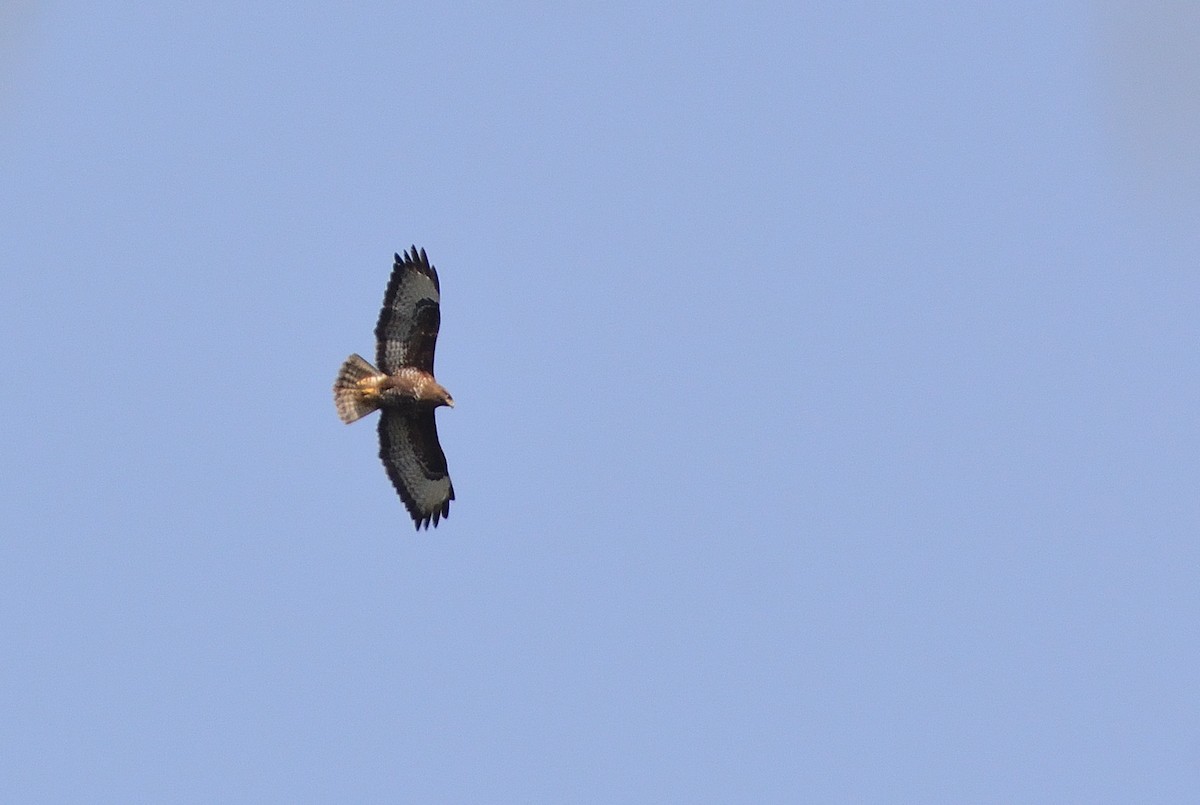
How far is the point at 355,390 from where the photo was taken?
23219 millimetres

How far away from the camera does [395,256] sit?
23.1 m

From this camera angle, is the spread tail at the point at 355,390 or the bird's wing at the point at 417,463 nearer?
the spread tail at the point at 355,390

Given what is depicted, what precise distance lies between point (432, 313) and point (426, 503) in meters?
2.76

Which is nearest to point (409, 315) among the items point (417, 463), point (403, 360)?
point (403, 360)

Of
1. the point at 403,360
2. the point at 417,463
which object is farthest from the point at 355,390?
the point at 417,463

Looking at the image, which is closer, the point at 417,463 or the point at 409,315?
the point at 409,315

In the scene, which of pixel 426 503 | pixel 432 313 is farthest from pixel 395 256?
pixel 426 503

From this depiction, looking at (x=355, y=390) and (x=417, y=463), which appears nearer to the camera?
(x=355, y=390)

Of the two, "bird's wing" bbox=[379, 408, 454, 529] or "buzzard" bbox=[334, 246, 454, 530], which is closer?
"buzzard" bbox=[334, 246, 454, 530]

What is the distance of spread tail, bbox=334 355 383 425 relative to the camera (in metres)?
23.1

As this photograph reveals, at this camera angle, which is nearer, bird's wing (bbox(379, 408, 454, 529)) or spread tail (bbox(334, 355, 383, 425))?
spread tail (bbox(334, 355, 383, 425))

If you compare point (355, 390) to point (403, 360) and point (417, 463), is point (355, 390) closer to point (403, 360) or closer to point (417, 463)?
point (403, 360)

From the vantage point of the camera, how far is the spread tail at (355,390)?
23141 mm

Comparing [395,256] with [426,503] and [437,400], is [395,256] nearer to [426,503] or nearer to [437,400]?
[437,400]
